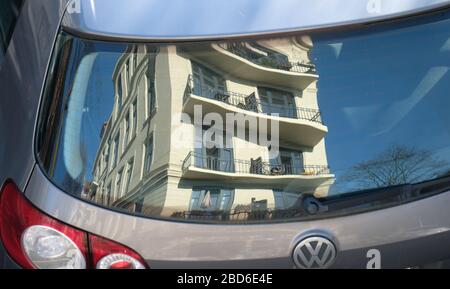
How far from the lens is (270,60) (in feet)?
8.07

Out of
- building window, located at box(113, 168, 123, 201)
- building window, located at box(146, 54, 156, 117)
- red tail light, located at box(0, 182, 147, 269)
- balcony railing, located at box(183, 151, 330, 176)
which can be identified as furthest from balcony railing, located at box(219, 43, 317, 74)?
red tail light, located at box(0, 182, 147, 269)

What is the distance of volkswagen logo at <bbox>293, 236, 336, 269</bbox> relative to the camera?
2334 mm

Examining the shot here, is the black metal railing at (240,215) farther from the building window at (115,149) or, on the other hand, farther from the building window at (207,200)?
the building window at (115,149)

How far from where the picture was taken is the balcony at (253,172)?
237 cm

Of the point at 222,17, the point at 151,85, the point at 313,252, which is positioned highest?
the point at 222,17

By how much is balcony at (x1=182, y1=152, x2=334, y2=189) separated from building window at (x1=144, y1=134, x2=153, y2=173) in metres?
0.14

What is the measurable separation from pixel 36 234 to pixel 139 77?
75cm

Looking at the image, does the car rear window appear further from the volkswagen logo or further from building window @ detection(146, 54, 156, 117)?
the volkswagen logo

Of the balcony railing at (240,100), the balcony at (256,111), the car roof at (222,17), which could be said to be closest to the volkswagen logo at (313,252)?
the balcony at (256,111)

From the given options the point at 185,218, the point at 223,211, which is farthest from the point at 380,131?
the point at 185,218

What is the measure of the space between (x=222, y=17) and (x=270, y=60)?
0.87 ft

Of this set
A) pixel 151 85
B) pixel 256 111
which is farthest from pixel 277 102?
pixel 151 85

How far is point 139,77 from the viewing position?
2453 millimetres

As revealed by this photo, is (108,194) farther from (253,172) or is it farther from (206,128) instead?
(253,172)
